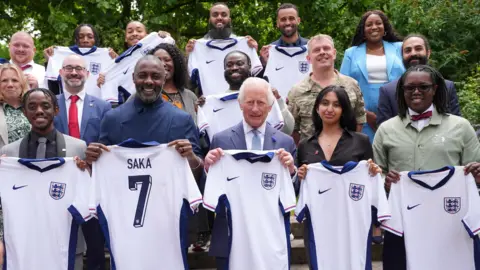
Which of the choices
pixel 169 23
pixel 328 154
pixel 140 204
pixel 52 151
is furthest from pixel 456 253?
pixel 169 23

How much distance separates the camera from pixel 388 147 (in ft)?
22.2

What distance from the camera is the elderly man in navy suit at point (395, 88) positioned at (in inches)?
300

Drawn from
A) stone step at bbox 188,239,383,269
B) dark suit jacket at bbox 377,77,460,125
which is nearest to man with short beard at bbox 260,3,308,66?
dark suit jacket at bbox 377,77,460,125

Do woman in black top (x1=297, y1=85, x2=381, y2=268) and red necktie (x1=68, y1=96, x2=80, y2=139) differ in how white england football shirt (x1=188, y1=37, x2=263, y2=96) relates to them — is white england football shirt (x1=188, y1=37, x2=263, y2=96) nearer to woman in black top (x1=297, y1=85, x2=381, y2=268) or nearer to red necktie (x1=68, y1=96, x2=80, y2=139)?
red necktie (x1=68, y1=96, x2=80, y2=139)

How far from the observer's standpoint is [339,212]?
6.60 m

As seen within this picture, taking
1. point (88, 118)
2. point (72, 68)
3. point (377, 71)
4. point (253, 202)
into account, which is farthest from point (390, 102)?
point (72, 68)

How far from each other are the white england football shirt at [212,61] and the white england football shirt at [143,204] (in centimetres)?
290

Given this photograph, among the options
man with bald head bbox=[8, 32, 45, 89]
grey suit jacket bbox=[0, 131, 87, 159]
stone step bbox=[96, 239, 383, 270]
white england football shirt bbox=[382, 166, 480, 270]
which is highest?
man with bald head bbox=[8, 32, 45, 89]

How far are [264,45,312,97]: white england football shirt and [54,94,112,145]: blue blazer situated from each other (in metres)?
2.27

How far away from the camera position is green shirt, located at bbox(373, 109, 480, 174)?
6590mm

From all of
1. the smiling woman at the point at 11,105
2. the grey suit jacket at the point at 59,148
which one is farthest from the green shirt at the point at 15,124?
the grey suit jacket at the point at 59,148

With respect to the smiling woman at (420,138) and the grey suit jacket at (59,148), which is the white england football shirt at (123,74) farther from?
the smiling woman at (420,138)

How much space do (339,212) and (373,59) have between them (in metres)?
2.71

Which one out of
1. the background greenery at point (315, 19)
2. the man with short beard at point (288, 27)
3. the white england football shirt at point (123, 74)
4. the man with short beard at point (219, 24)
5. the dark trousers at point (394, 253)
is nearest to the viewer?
the dark trousers at point (394, 253)
